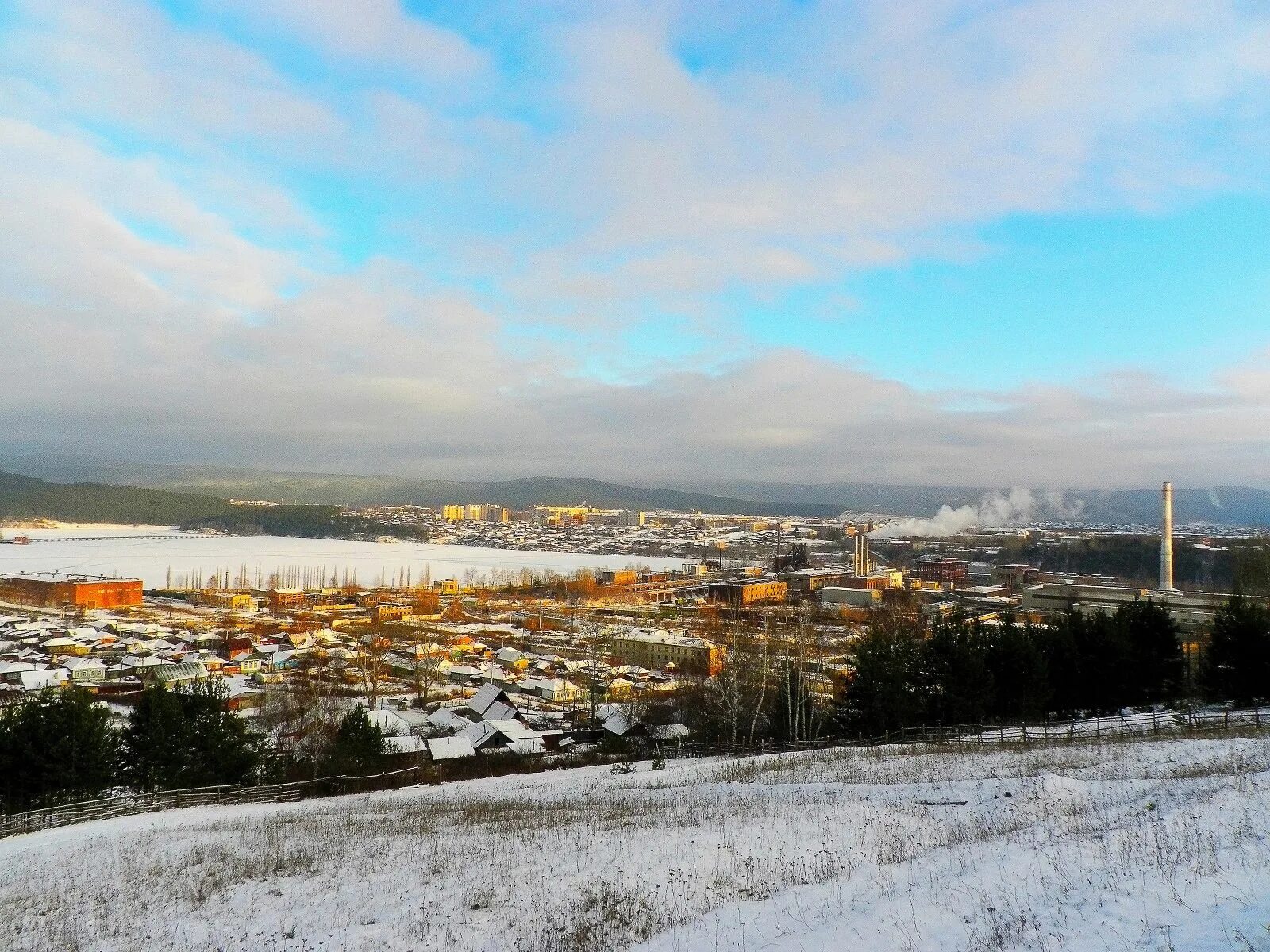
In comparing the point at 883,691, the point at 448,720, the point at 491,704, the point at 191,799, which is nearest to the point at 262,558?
the point at 491,704

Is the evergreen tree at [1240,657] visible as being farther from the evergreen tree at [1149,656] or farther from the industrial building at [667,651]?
the industrial building at [667,651]

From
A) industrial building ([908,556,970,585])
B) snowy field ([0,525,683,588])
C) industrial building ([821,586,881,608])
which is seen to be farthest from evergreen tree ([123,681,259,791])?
industrial building ([908,556,970,585])

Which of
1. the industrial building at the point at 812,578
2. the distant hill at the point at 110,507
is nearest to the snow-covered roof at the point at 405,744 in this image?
the industrial building at the point at 812,578

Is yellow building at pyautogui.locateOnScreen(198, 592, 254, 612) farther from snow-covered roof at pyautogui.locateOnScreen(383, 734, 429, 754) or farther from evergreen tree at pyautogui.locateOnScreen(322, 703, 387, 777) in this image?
evergreen tree at pyautogui.locateOnScreen(322, 703, 387, 777)

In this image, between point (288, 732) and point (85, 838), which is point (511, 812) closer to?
point (85, 838)

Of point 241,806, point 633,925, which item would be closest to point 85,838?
point 241,806

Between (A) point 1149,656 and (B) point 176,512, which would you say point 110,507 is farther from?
(A) point 1149,656
